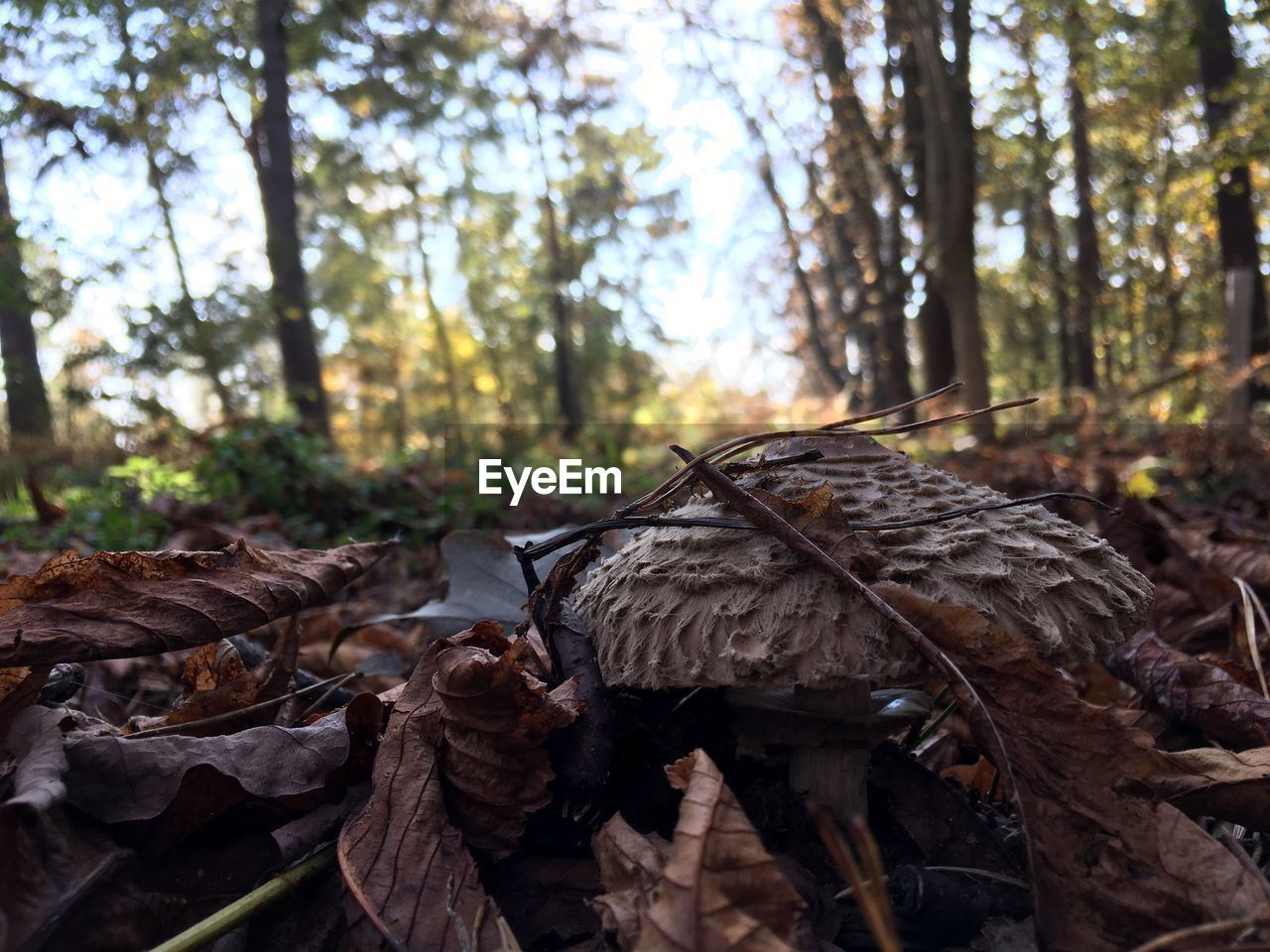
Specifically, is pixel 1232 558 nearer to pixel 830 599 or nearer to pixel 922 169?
pixel 830 599

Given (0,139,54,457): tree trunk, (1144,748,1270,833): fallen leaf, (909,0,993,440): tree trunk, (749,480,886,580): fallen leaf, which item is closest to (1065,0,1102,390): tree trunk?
(909,0,993,440): tree trunk

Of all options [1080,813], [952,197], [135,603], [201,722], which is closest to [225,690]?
[201,722]

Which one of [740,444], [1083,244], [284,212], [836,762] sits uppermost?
[284,212]

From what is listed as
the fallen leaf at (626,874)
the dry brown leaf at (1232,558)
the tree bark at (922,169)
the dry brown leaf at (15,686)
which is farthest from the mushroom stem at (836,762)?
the tree bark at (922,169)

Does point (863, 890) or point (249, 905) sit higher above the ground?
point (863, 890)

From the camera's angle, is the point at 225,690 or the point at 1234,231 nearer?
the point at 225,690

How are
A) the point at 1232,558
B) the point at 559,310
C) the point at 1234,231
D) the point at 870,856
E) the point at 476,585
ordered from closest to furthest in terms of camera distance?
the point at 870,856 → the point at 476,585 → the point at 1232,558 → the point at 1234,231 → the point at 559,310

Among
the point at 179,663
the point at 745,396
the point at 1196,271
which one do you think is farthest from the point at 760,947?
the point at 745,396

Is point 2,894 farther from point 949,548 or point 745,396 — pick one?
point 745,396
